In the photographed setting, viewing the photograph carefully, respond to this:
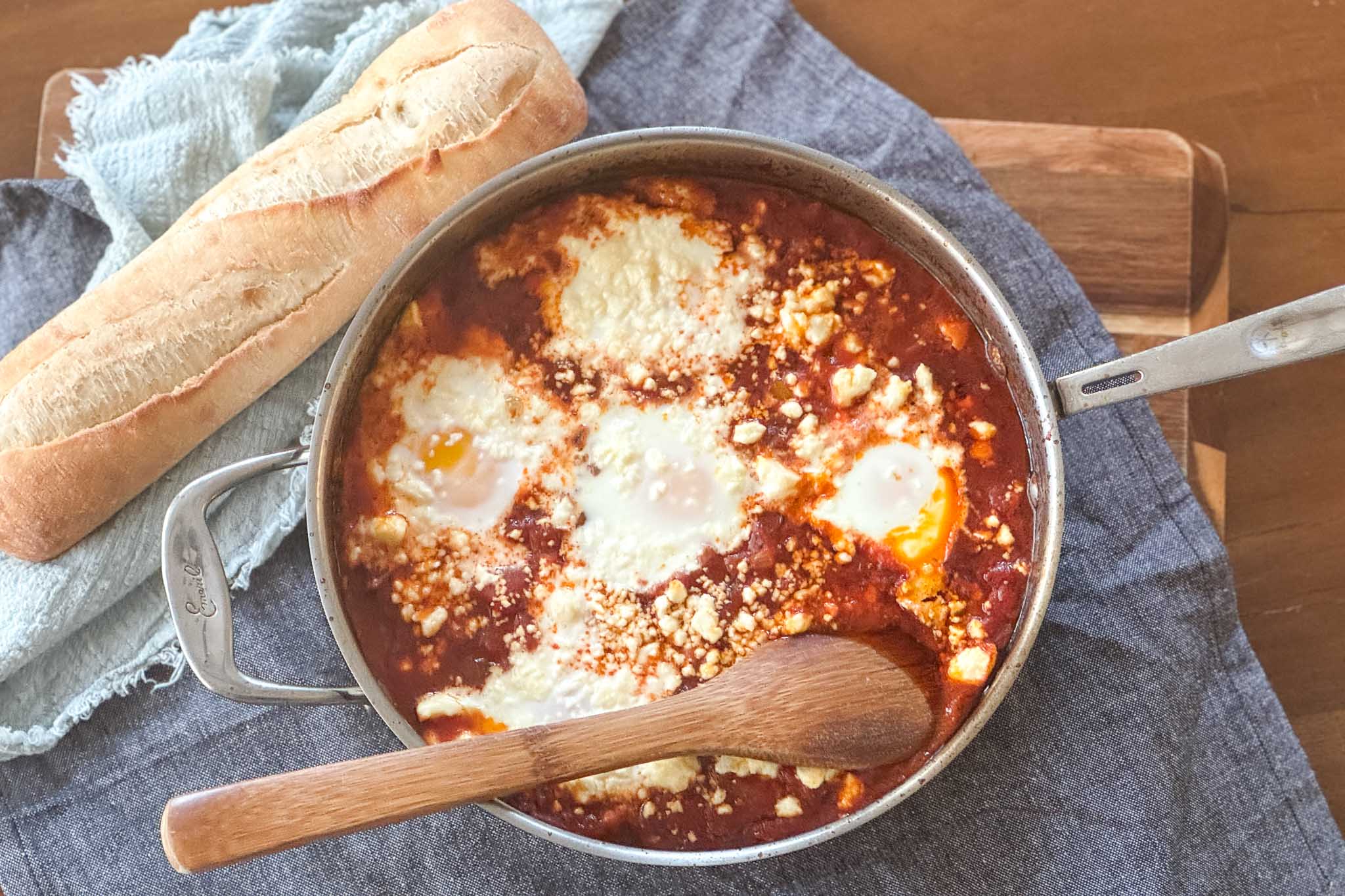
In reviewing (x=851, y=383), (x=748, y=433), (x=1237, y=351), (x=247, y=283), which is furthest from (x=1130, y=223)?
(x=247, y=283)

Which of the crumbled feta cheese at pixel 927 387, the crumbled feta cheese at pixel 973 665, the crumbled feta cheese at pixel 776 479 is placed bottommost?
the crumbled feta cheese at pixel 973 665

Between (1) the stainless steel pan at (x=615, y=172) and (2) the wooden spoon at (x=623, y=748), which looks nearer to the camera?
(2) the wooden spoon at (x=623, y=748)

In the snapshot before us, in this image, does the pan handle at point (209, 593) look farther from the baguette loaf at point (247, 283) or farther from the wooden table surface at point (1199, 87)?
the wooden table surface at point (1199, 87)

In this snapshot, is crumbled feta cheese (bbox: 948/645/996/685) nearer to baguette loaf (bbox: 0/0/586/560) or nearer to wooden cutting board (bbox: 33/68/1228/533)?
wooden cutting board (bbox: 33/68/1228/533)

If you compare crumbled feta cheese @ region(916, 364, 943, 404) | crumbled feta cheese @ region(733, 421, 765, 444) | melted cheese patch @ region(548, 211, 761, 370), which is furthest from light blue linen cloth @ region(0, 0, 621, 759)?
crumbled feta cheese @ region(916, 364, 943, 404)

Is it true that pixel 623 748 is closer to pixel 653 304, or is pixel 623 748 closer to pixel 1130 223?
pixel 653 304

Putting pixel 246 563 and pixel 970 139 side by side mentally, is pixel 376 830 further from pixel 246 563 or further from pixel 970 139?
pixel 970 139

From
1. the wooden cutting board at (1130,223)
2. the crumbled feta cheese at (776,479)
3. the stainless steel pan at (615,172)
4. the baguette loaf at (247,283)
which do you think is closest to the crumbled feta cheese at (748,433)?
the crumbled feta cheese at (776,479)
